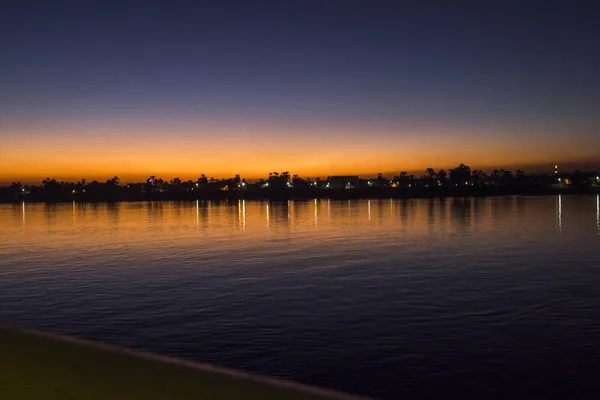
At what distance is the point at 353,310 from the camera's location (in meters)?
17.0

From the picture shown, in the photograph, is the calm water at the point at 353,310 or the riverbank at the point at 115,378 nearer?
the riverbank at the point at 115,378

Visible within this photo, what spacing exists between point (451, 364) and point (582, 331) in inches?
178

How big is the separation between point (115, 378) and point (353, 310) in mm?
14058

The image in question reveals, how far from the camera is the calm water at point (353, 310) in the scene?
11.2m

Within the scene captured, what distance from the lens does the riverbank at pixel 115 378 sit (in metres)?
3.19

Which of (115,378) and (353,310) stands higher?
(115,378)

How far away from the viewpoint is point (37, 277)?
25.9 m

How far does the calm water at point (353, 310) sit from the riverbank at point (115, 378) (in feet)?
23.8

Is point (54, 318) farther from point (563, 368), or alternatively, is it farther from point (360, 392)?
point (563, 368)

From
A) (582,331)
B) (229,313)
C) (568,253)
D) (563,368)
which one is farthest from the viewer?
(568,253)

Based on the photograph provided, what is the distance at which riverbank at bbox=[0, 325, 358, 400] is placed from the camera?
10.5ft

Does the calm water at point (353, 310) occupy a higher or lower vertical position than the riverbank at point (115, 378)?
lower

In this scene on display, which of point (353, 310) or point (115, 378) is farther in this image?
point (353, 310)

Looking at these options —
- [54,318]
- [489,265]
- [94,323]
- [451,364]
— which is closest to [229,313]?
[94,323]
